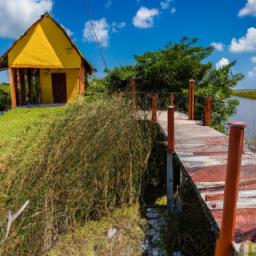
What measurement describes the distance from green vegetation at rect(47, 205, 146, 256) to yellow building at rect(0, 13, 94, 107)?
9723 millimetres

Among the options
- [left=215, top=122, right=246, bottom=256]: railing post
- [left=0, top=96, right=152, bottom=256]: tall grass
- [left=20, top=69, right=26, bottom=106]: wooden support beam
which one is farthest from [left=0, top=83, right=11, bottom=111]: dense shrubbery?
[left=215, top=122, right=246, bottom=256]: railing post

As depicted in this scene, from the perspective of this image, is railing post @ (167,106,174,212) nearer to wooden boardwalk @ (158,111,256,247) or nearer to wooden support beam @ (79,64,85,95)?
wooden boardwalk @ (158,111,256,247)

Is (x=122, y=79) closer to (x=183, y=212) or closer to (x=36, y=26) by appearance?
(x=36, y=26)

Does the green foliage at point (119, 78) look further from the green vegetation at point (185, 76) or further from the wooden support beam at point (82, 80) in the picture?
the wooden support beam at point (82, 80)

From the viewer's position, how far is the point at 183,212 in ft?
17.8

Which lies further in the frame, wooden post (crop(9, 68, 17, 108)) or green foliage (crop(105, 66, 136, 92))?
wooden post (crop(9, 68, 17, 108))

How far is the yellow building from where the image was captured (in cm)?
1499

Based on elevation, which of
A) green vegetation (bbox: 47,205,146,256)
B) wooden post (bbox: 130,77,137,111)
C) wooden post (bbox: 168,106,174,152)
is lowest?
green vegetation (bbox: 47,205,146,256)

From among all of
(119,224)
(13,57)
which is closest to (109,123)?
(119,224)

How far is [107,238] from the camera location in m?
4.55

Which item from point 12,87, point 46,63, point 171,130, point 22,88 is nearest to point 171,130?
point 171,130

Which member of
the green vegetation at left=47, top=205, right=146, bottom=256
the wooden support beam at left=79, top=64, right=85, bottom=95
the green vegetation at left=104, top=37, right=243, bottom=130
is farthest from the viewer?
the wooden support beam at left=79, top=64, right=85, bottom=95

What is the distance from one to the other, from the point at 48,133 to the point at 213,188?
3.98m

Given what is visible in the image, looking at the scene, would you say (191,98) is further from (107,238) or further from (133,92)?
(107,238)
